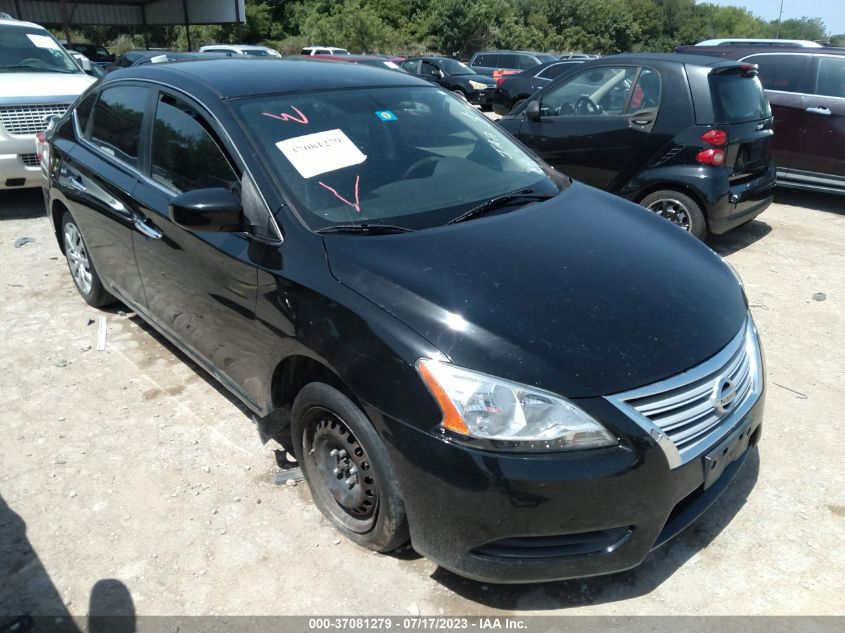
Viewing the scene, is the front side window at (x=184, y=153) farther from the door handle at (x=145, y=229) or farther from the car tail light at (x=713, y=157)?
the car tail light at (x=713, y=157)

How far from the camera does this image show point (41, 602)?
2.54 meters

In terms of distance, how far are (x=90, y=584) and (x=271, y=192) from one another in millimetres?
1681

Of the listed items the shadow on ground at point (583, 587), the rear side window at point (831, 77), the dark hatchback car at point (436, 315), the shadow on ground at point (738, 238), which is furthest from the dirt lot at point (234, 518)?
the rear side window at point (831, 77)

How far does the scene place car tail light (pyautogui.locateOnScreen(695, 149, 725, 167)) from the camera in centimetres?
582

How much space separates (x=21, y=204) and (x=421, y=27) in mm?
41209

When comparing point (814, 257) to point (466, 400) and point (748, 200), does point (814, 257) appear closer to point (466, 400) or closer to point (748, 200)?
point (748, 200)

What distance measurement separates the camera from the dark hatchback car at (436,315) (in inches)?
85.7

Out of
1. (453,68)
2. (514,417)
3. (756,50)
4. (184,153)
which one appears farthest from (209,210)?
(453,68)

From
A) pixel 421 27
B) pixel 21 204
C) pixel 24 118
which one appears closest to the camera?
pixel 24 118

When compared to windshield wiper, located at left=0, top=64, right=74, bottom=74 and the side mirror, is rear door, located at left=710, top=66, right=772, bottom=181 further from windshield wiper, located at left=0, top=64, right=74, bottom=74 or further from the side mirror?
windshield wiper, located at left=0, top=64, right=74, bottom=74

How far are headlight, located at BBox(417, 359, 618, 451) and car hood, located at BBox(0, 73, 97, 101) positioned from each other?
275 inches

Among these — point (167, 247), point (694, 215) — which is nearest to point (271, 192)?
point (167, 247)

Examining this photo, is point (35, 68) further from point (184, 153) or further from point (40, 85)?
point (184, 153)

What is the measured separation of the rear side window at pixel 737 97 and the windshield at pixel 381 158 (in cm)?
311
